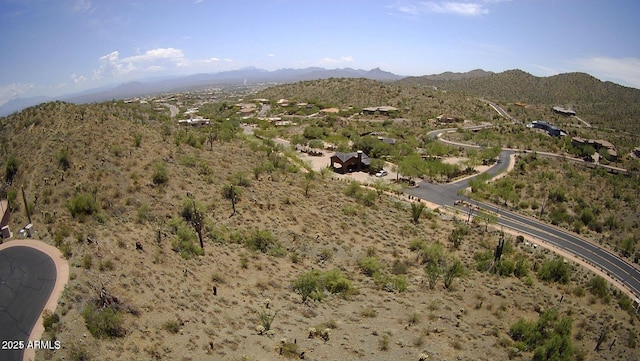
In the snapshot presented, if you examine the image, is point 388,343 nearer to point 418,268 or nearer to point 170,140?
point 418,268

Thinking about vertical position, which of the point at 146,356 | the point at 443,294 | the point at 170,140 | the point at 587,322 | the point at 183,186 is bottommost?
the point at 587,322

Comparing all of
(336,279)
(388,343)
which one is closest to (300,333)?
(388,343)

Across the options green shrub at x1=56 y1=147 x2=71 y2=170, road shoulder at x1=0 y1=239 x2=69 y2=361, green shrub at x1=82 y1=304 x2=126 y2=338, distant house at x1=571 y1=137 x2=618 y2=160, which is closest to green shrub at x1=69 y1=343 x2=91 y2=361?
green shrub at x1=82 y1=304 x2=126 y2=338

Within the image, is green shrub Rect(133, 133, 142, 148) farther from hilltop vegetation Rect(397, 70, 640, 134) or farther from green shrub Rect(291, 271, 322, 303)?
hilltop vegetation Rect(397, 70, 640, 134)

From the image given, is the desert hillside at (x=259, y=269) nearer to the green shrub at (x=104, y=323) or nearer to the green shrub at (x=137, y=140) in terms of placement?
the green shrub at (x=104, y=323)

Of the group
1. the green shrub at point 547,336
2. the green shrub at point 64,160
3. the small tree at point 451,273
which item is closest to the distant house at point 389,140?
the small tree at point 451,273

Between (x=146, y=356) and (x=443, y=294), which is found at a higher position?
(x=146, y=356)
